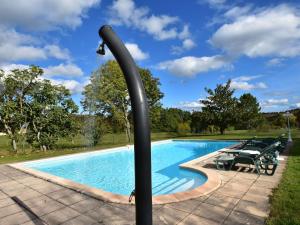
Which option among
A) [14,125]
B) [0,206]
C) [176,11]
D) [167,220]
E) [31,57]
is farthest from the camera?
[31,57]

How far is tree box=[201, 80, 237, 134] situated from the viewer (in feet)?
90.9

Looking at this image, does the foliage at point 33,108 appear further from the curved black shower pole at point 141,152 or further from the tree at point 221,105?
the tree at point 221,105

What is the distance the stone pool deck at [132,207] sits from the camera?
3928 millimetres

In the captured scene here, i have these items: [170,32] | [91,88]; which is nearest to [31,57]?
Answer: [91,88]

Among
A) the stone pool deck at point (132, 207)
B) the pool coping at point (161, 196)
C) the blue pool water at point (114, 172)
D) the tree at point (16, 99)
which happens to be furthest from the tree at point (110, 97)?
the stone pool deck at point (132, 207)

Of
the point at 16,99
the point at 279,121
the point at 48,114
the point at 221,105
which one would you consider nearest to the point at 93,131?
the point at 48,114

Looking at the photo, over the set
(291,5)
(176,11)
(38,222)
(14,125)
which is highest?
(176,11)

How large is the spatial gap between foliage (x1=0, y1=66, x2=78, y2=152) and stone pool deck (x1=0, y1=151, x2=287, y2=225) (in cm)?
1054

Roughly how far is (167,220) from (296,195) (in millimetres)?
3057

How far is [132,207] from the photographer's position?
457 centimetres

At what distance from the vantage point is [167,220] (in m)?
3.88

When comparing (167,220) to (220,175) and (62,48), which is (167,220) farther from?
(62,48)

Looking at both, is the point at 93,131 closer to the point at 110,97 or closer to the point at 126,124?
the point at 126,124

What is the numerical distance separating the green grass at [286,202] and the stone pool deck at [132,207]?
0.16 metres
